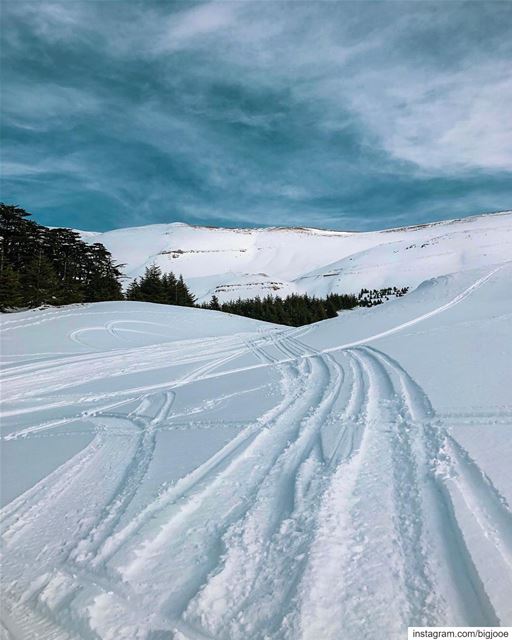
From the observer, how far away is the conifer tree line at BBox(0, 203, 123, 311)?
24938mm

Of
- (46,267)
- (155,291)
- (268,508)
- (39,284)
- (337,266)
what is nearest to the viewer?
(268,508)

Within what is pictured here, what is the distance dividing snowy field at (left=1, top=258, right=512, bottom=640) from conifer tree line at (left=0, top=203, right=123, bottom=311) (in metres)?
20.1

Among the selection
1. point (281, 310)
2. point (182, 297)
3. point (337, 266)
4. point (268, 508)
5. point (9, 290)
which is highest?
point (337, 266)

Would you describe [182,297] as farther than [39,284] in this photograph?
Yes

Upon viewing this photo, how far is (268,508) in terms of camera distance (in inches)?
127

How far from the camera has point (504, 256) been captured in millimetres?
142125

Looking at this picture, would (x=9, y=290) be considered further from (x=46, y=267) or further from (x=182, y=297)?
(x=182, y=297)

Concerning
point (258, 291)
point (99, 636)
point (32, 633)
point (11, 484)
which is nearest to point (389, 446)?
point (99, 636)

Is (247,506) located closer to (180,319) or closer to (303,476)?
(303,476)

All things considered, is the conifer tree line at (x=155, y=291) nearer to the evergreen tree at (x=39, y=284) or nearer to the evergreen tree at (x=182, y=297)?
the evergreen tree at (x=182, y=297)

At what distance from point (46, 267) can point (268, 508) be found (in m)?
27.9

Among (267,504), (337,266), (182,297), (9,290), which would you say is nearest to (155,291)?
(182,297)

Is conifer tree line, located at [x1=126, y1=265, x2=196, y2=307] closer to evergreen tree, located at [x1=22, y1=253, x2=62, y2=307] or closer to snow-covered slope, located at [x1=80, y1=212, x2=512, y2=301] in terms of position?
evergreen tree, located at [x1=22, y1=253, x2=62, y2=307]

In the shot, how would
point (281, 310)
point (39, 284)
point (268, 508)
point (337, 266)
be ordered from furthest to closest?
1. point (337, 266)
2. point (281, 310)
3. point (39, 284)
4. point (268, 508)
